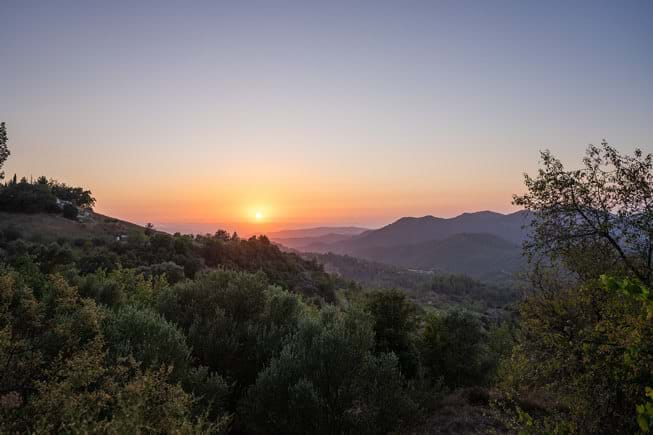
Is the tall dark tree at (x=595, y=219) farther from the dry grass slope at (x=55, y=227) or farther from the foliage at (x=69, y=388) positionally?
the dry grass slope at (x=55, y=227)

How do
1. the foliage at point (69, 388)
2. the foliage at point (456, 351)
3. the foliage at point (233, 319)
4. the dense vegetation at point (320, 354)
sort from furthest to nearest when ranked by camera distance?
the foliage at point (456, 351) < the foliage at point (233, 319) < the dense vegetation at point (320, 354) < the foliage at point (69, 388)

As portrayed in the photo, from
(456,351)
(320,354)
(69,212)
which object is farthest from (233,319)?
(69,212)

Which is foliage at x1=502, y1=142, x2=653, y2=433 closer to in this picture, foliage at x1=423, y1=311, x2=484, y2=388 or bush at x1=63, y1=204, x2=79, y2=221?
foliage at x1=423, y1=311, x2=484, y2=388

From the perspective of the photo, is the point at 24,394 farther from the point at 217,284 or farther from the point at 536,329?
the point at 536,329

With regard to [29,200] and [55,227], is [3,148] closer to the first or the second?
[55,227]

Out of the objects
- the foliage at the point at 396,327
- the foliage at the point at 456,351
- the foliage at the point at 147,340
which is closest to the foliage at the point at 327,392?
the foliage at the point at 147,340

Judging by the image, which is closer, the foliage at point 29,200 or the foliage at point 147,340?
the foliage at point 147,340

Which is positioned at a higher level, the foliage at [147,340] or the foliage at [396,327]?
the foliage at [147,340]

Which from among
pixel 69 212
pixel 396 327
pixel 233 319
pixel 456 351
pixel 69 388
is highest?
pixel 69 212

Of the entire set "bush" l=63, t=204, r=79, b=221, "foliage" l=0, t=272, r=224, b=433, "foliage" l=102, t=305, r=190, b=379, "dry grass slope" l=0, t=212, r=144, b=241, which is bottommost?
"foliage" l=102, t=305, r=190, b=379

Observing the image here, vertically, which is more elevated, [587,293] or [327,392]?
[587,293]

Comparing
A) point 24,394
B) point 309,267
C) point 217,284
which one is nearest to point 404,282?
point 309,267

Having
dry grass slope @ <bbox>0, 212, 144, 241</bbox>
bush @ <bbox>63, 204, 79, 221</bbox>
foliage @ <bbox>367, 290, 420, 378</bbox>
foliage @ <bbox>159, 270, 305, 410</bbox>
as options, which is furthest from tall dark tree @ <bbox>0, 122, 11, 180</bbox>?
bush @ <bbox>63, 204, 79, 221</bbox>

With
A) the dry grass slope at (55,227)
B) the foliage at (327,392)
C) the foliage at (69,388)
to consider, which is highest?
the dry grass slope at (55,227)
